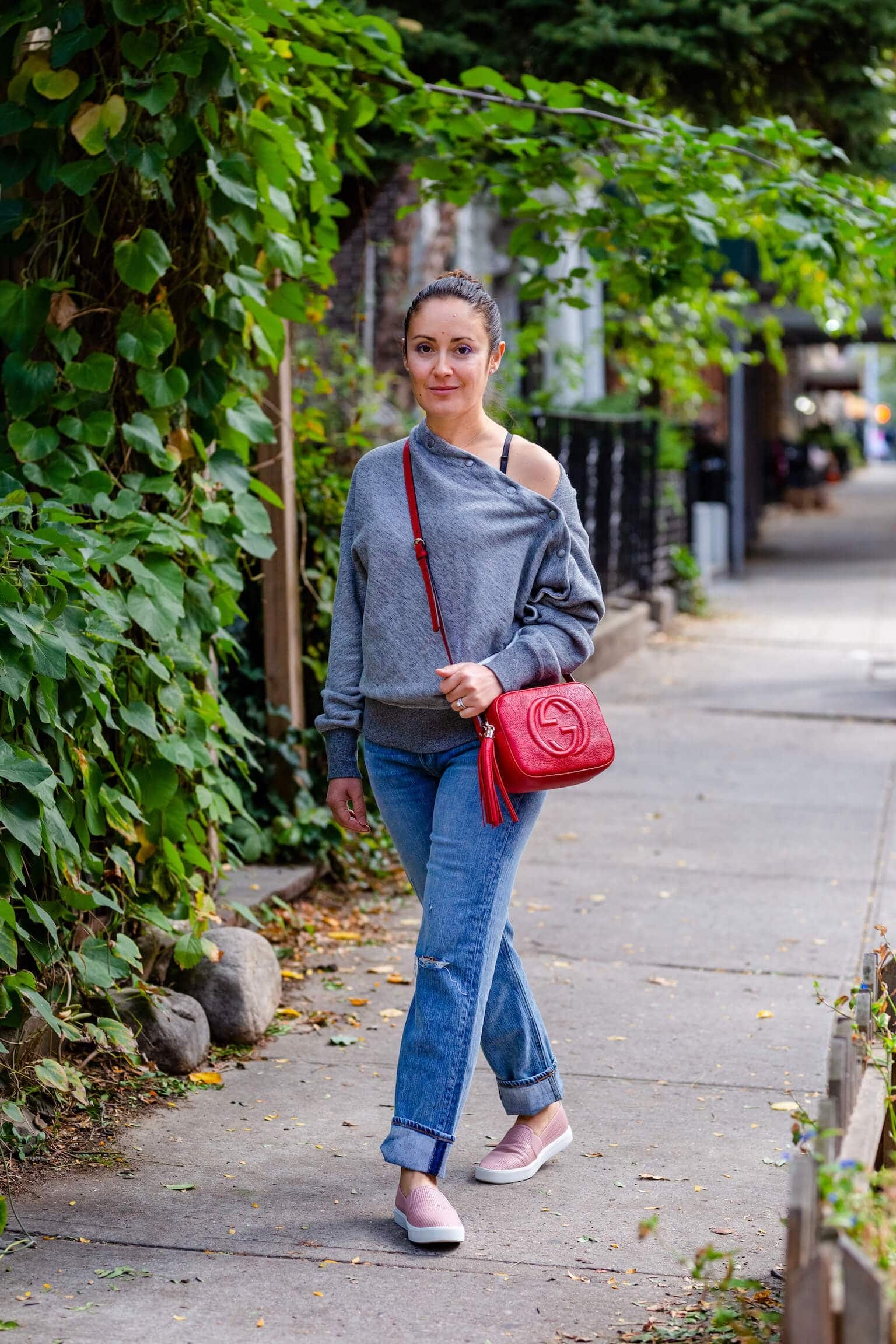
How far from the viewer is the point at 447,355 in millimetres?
3377

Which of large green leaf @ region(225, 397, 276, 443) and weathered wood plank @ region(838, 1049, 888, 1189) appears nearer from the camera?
weathered wood plank @ region(838, 1049, 888, 1189)

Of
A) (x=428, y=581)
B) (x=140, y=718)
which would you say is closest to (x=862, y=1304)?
(x=428, y=581)

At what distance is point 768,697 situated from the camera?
34.6ft

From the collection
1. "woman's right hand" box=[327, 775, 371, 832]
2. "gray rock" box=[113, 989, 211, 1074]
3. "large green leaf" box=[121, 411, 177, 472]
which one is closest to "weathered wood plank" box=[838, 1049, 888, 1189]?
"woman's right hand" box=[327, 775, 371, 832]

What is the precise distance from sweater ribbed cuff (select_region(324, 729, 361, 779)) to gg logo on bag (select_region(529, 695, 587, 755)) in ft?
1.55

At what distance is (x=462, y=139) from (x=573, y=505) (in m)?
3.42

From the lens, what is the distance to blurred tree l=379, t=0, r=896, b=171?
7.96 meters

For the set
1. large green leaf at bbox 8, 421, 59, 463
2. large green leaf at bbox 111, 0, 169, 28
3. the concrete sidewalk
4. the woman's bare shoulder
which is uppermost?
large green leaf at bbox 111, 0, 169, 28

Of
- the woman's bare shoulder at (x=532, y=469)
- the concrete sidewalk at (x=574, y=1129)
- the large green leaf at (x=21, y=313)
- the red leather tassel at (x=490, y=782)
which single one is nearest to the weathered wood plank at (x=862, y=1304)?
the concrete sidewalk at (x=574, y=1129)

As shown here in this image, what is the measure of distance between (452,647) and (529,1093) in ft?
3.62

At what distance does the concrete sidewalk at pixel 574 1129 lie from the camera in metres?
3.11

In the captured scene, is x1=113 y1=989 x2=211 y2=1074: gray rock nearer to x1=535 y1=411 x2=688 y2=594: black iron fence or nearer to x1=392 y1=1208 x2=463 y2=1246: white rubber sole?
x1=392 y1=1208 x2=463 y2=1246: white rubber sole

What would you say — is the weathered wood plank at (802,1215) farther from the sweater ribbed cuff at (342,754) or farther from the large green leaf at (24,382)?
the large green leaf at (24,382)

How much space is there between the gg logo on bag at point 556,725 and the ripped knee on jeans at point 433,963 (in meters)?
0.49
